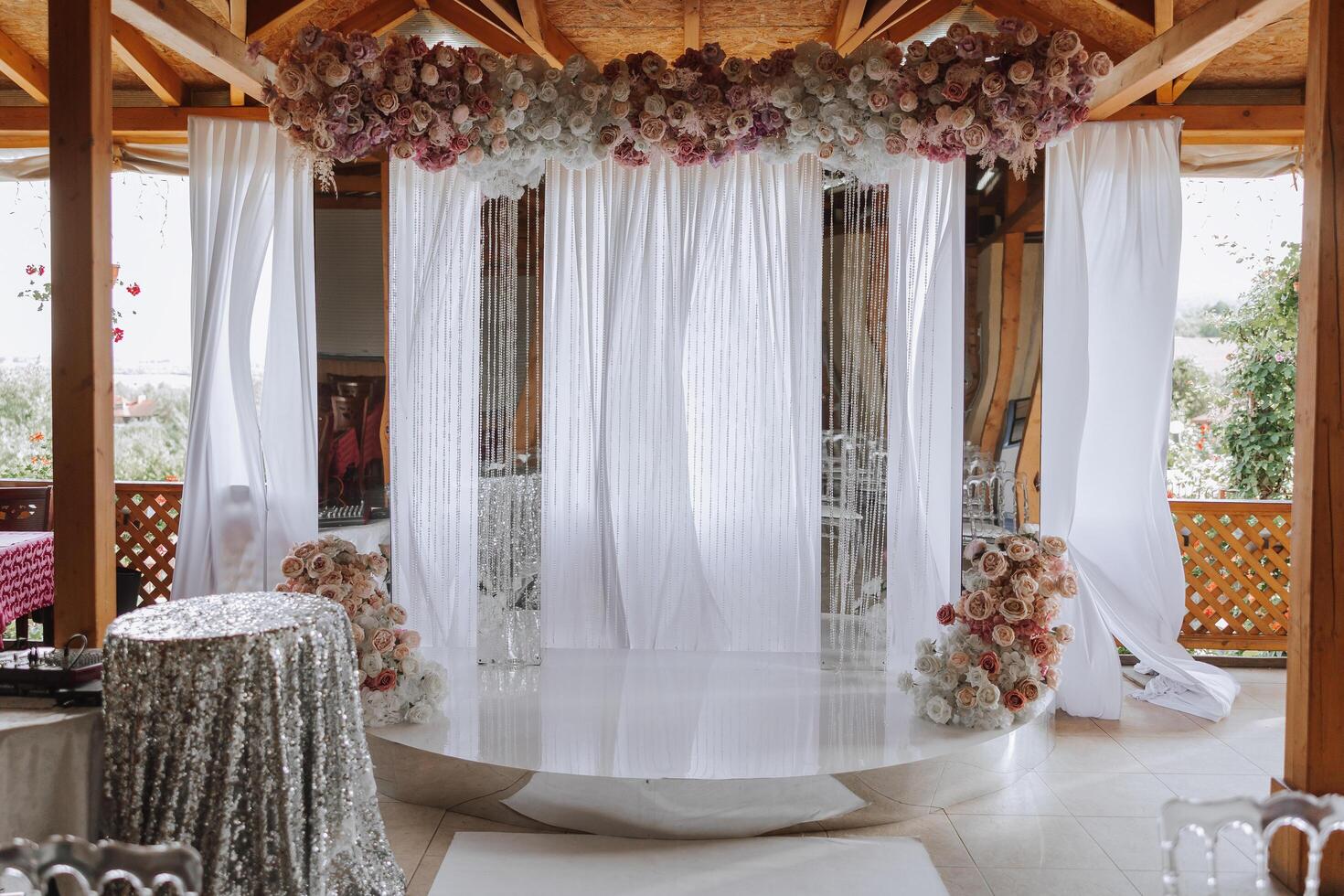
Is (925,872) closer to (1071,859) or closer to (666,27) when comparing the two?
(1071,859)

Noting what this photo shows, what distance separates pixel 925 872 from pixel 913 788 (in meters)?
0.37

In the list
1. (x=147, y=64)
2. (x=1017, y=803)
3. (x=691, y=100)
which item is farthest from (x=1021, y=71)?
(x=147, y=64)

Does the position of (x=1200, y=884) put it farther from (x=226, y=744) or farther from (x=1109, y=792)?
(x=226, y=744)

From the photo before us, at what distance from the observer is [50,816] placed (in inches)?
76.8

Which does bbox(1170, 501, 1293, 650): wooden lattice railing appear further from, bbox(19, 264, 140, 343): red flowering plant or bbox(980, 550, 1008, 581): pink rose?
bbox(19, 264, 140, 343): red flowering plant

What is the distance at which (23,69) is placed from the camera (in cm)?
447

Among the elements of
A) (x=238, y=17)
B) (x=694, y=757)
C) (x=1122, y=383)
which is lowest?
(x=694, y=757)

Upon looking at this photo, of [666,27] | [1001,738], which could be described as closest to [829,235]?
[666,27]

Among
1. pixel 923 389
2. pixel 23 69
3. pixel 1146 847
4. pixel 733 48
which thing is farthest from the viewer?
pixel 733 48

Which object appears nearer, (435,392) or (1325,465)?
(1325,465)

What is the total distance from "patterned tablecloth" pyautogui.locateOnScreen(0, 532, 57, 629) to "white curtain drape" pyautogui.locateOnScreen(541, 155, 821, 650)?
2.16 meters

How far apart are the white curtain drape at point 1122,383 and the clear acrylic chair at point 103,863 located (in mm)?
3648

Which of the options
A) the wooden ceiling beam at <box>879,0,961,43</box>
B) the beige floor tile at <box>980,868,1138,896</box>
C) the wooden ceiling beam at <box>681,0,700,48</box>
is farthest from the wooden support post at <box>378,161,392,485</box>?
the beige floor tile at <box>980,868,1138,896</box>

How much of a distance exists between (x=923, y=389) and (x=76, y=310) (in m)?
2.84
